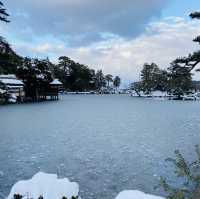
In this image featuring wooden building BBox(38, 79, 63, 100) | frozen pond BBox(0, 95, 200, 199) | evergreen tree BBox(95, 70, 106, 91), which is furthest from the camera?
evergreen tree BBox(95, 70, 106, 91)

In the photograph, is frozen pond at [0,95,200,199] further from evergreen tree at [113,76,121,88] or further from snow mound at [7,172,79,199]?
evergreen tree at [113,76,121,88]

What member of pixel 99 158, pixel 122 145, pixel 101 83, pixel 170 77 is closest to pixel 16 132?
pixel 122 145

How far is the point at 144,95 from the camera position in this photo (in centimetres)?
11231

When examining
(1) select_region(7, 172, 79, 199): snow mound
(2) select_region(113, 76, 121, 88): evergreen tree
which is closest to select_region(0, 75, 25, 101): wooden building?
(1) select_region(7, 172, 79, 199): snow mound

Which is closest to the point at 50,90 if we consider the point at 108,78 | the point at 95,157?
the point at 95,157

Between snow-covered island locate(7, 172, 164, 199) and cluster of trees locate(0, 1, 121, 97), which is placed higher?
cluster of trees locate(0, 1, 121, 97)

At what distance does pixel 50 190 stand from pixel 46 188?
0.55 feet

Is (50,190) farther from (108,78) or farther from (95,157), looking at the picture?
(108,78)

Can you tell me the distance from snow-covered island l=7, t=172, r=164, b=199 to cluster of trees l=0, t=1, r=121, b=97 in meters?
8.40

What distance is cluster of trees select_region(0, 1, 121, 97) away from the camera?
14.6m

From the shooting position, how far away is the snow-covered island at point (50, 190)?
230 inches

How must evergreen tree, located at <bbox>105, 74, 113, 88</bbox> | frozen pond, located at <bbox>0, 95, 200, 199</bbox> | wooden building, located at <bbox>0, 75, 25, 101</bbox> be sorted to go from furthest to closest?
evergreen tree, located at <bbox>105, 74, 113, 88</bbox>, wooden building, located at <bbox>0, 75, 25, 101</bbox>, frozen pond, located at <bbox>0, 95, 200, 199</bbox>

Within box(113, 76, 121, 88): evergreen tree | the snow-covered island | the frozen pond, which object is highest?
box(113, 76, 121, 88): evergreen tree

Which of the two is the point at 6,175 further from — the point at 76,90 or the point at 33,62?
the point at 76,90
